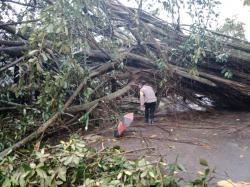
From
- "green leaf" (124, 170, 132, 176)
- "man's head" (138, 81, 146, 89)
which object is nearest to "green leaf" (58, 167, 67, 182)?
"green leaf" (124, 170, 132, 176)

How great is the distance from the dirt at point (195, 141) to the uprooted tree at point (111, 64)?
592mm

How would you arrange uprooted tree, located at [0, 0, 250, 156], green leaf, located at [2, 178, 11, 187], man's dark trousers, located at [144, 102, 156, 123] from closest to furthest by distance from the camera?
1. green leaf, located at [2, 178, 11, 187]
2. uprooted tree, located at [0, 0, 250, 156]
3. man's dark trousers, located at [144, 102, 156, 123]

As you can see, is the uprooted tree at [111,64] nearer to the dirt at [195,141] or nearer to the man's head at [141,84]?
the man's head at [141,84]

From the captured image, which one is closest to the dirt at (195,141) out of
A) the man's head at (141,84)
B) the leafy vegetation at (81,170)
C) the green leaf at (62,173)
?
the leafy vegetation at (81,170)

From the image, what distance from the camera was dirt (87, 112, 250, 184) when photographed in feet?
18.8

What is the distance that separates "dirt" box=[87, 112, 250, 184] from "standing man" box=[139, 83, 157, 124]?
7.9 inches

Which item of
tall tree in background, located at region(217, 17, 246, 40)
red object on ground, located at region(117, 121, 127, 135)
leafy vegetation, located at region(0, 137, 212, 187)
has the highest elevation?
tall tree in background, located at region(217, 17, 246, 40)

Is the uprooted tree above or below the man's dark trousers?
above

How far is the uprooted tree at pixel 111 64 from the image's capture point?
6.77 meters

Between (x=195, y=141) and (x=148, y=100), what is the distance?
172 cm

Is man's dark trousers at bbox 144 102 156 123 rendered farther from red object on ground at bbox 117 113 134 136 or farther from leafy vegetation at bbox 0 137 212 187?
leafy vegetation at bbox 0 137 212 187

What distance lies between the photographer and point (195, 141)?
22.9 ft

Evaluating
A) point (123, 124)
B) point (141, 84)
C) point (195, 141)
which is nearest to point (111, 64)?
point (141, 84)

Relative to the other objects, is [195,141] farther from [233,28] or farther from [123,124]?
[233,28]
